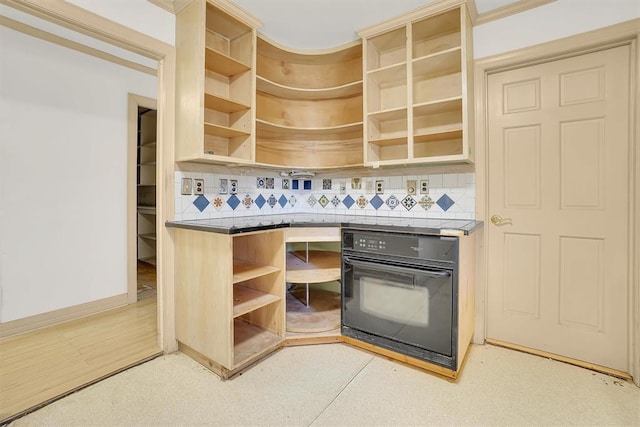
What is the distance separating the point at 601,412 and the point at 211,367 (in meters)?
2.07

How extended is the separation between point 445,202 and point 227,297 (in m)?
1.69

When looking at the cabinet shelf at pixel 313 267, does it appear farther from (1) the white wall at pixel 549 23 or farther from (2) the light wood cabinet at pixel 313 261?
(1) the white wall at pixel 549 23

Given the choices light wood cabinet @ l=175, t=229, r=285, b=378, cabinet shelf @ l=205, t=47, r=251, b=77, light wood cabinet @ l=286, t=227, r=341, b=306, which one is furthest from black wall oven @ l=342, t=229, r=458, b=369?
cabinet shelf @ l=205, t=47, r=251, b=77

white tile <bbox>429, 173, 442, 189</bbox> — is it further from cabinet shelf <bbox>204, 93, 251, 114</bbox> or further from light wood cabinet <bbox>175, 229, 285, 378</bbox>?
cabinet shelf <bbox>204, 93, 251, 114</bbox>

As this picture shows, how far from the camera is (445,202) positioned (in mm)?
2301

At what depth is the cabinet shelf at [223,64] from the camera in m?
2.02

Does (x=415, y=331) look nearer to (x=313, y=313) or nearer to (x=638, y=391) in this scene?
(x=313, y=313)

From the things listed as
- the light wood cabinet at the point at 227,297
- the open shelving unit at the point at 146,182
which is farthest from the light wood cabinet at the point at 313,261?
the open shelving unit at the point at 146,182

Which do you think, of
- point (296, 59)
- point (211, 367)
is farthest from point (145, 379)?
point (296, 59)

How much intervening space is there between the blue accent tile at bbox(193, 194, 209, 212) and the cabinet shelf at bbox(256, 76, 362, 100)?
101cm

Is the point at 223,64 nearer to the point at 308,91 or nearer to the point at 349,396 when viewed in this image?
the point at 308,91

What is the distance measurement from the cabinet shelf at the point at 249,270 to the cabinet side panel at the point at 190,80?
0.80m

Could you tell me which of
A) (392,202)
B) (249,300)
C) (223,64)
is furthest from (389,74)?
(249,300)

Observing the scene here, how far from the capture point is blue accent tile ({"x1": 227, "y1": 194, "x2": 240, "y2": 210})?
246 centimetres
